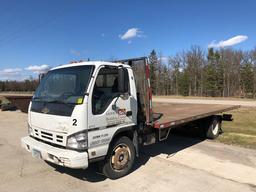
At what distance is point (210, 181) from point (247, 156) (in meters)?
2.19

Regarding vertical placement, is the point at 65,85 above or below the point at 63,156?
above

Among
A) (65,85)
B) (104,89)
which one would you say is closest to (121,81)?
(104,89)

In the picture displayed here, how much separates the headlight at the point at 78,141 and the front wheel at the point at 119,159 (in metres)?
0.72

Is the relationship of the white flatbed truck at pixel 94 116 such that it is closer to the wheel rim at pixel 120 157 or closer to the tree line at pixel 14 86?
the wheel rim at pixel 120 157

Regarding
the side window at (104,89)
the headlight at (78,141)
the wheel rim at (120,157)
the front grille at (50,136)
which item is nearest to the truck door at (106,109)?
the side window at (104,89)

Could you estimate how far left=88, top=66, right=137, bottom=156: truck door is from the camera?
405cm

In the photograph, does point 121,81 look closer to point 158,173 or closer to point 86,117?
point 86,117

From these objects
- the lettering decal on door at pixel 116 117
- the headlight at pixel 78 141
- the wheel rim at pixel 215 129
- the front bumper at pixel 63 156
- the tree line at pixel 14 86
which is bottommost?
the wheel rim at pixel 215 129

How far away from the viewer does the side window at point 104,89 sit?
13.6 feet

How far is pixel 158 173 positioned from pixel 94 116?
194 centimetres

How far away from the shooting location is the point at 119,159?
15.2 feet

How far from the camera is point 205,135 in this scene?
796cm

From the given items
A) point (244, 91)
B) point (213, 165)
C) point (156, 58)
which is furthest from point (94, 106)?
point (156, 58)

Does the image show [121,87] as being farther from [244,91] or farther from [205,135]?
[244,91]
